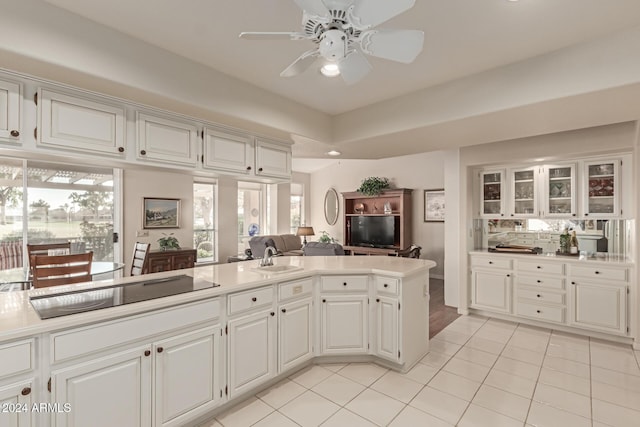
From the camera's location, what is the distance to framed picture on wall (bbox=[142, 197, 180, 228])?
229 inches

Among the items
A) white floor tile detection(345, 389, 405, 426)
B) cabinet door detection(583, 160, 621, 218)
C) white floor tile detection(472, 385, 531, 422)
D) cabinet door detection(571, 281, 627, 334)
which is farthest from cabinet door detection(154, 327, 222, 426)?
cabinet door detection(583, 160, 621, 218)

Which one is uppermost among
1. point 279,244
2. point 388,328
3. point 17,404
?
point 279,244

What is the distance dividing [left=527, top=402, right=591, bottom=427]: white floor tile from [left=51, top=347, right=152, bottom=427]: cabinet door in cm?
248

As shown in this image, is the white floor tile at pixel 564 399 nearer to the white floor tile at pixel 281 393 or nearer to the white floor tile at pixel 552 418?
the white floor tile at pixel 552 418

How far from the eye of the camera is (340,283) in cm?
283

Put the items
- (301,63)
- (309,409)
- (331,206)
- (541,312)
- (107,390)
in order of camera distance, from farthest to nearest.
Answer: (331,206)
(541,312)
(309,409)
(301,63)
(107,390)

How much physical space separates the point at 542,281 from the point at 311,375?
10.0 feet

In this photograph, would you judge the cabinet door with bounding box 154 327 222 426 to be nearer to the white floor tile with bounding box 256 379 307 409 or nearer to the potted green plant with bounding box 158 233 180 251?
the white floor tile with bounding box 256 379 307 409

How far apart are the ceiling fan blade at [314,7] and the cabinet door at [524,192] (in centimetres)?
383

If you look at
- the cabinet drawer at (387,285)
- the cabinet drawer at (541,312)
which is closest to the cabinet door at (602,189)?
the cabinet drawer at (541,312)

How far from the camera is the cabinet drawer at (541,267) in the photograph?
368cm

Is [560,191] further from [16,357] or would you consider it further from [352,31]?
[16,357]

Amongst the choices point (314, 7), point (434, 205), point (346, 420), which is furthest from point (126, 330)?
point (434, 205)

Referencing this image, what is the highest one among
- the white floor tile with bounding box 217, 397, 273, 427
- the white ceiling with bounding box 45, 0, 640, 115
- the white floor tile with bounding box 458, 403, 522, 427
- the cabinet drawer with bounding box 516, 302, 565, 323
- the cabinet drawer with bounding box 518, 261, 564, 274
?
the white ceiling with bounding box 45, 0, 640, 115
